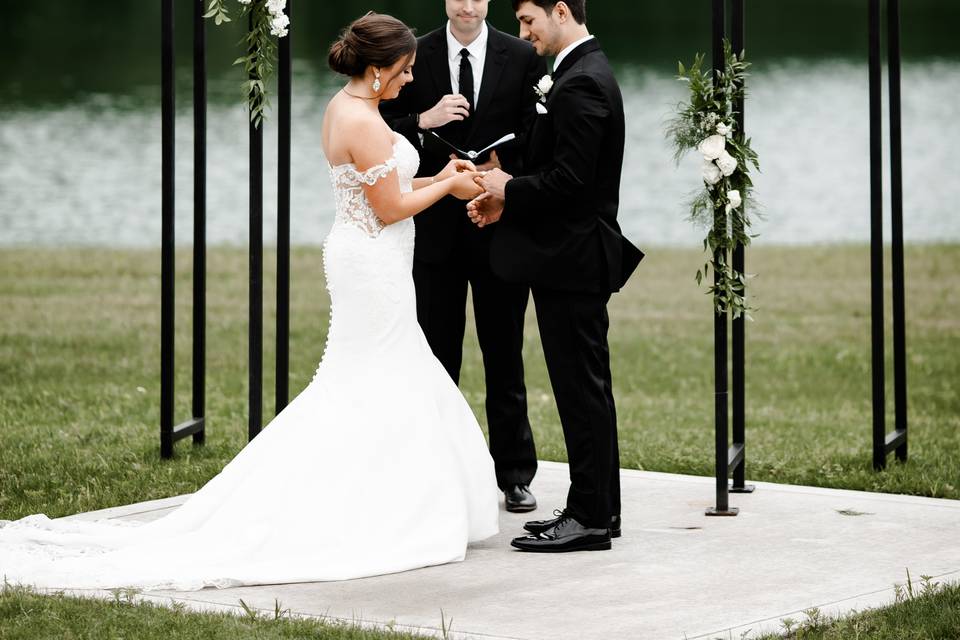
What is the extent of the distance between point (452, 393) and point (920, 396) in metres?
5.05

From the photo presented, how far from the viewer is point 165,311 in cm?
691

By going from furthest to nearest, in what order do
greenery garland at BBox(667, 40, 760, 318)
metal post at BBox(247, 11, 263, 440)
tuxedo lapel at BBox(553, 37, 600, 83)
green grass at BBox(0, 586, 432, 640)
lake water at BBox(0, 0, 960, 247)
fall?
lake water at BBox(0, 0, 960, 247)
metal post at BBox(247, 11, 263, 440)
greenery garland at BBox(667, 40, 760, 318)
tuxedo lapel at BBox(553, 37, 600, 83)
green grass at BBox(0, 586, 432, 640)

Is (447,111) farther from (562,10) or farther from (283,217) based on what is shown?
(283,217)

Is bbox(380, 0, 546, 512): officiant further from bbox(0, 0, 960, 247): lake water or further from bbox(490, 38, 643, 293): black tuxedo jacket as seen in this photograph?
bbox(0, 0, 960, 247): lake water

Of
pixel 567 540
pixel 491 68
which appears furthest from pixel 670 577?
pixel 491 68

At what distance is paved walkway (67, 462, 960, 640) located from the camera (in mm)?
4363

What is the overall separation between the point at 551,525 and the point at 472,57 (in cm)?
198

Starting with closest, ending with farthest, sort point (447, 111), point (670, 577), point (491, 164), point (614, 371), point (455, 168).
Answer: point (670, 577), point (455, 168), point (491, 164), point (447, 111), point (614, 371)

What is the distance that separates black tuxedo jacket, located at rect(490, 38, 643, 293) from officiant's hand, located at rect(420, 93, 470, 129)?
0.52m

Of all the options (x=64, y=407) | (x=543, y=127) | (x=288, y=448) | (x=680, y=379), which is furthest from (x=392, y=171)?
(x=680, y=379)

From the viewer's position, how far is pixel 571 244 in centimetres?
519

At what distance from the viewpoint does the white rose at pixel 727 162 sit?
566 cm

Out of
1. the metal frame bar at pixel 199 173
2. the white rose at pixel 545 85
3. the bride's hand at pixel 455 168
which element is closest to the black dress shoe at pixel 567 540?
the bride's hand at pixel 455 168

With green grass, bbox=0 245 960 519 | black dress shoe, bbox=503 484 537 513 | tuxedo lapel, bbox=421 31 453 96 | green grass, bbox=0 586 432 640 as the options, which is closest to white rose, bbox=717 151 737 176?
tuxedo lapel, bbox=421 31 453 96
